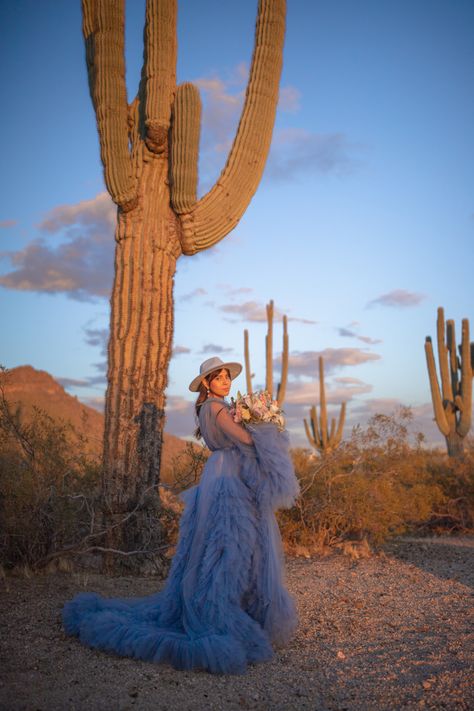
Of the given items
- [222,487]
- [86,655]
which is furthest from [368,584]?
[86,655]

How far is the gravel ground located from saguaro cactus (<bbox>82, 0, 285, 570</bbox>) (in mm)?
939

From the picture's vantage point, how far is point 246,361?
18.3 m

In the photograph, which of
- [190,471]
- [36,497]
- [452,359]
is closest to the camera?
[36,497]

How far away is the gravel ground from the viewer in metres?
3.23

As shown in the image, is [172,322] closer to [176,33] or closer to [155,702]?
[176,33]

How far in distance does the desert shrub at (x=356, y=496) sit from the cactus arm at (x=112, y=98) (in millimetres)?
4127

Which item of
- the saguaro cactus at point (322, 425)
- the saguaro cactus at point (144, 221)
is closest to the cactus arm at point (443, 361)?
the saguaro cactus at point (322, 425)

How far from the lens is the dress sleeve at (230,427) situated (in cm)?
422

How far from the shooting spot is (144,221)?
6801 mm

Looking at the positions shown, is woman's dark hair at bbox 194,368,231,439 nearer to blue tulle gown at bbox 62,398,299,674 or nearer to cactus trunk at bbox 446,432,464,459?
blue tulle gown at bbox 62,398,299,674

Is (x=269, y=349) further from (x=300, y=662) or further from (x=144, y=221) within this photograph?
(x=300, y=662)

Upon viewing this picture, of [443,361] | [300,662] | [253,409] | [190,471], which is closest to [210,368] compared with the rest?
[253,409]

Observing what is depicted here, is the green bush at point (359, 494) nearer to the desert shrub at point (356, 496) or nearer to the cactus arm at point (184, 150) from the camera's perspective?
the desert shrub at point (356, 496)

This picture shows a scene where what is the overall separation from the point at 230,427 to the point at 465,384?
42.6 feet
